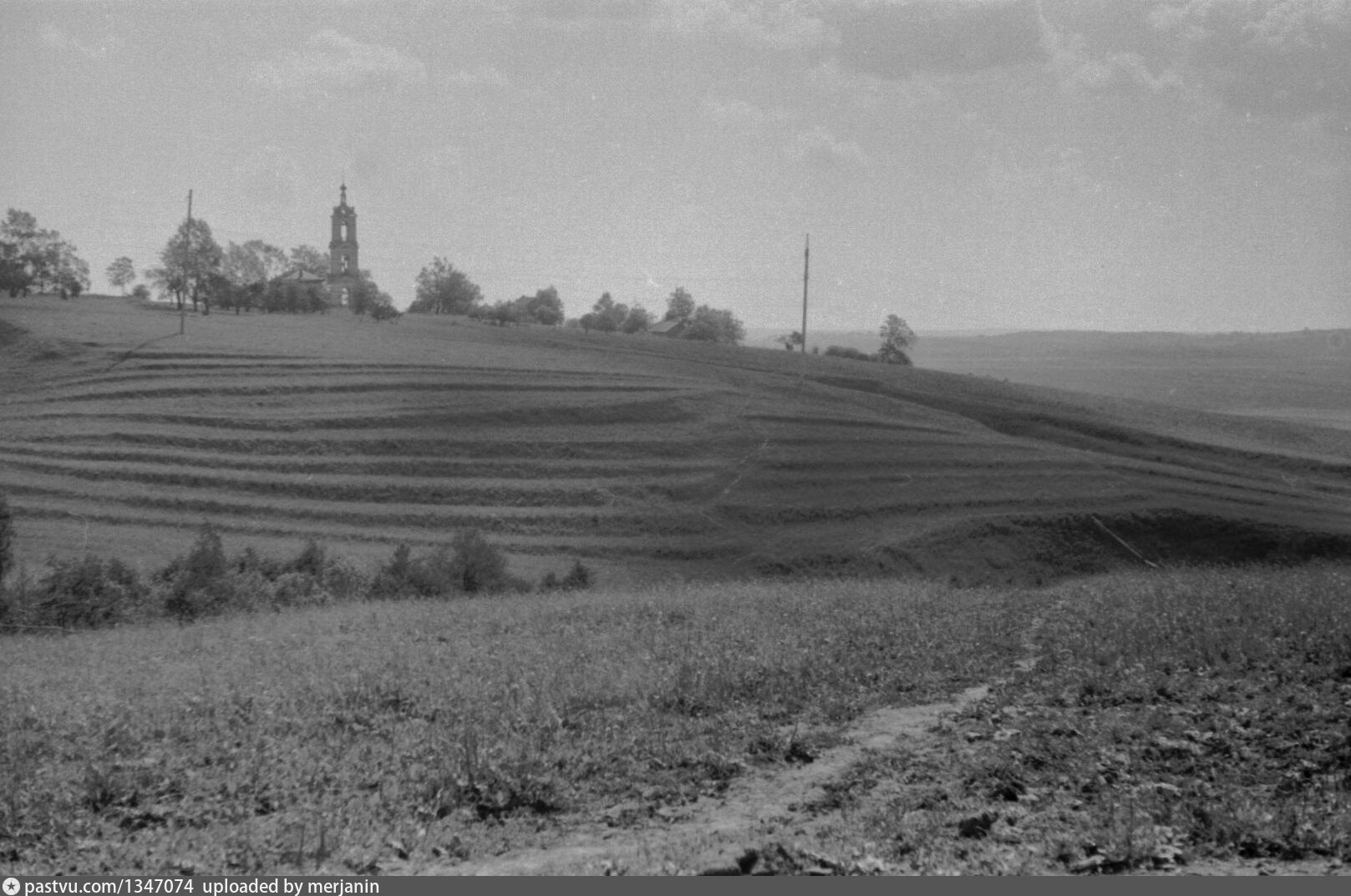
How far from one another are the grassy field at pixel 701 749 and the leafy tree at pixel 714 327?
363ft

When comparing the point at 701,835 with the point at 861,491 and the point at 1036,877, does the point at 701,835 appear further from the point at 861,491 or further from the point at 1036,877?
the point at 861,491

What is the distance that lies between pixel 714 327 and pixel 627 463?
73.6m

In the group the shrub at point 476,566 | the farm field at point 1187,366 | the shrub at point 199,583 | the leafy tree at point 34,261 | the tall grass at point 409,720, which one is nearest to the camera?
the tall grass at point 409,720

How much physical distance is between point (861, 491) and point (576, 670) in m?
45.1

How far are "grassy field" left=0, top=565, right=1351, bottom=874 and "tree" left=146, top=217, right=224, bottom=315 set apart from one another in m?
109

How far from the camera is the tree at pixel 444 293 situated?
148000 millimetres

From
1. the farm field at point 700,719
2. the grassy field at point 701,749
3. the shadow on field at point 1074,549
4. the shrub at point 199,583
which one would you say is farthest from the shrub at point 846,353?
the grassy field at point 701,749

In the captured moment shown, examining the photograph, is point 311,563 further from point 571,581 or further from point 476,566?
point 571,581

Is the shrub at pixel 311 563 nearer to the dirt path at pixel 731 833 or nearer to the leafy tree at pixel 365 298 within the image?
the dirt path at pixel 731 833

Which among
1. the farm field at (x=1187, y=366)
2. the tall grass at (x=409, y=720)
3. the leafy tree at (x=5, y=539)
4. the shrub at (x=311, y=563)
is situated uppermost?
the farm field at (x=1187, y=366)

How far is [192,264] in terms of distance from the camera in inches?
4646

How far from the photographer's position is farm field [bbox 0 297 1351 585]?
50.0 m

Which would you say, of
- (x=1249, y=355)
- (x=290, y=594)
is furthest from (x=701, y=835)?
(x=1249, y=355)

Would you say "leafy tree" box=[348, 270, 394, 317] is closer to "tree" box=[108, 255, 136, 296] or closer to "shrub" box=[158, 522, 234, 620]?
"tree" box=[108, 255, 136, 296]
